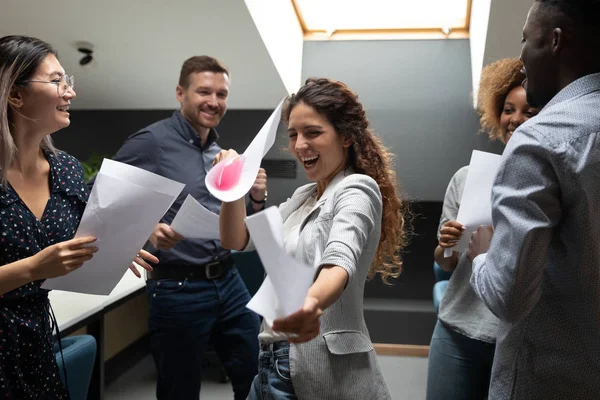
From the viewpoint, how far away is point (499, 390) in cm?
90

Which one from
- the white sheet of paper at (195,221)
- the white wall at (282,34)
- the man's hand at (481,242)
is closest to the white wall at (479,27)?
the white wall at (282,34)

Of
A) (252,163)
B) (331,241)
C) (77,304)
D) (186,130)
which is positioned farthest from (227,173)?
(77,304)

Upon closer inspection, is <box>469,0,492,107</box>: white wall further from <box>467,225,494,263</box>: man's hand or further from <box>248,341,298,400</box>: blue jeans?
<box>248,341,298,400</box>: blue jeans

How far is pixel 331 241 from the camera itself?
0.98m

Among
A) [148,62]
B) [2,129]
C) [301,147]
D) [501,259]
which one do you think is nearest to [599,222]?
[501,259]

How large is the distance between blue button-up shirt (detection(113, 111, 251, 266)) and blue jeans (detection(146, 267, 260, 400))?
0.11 meters

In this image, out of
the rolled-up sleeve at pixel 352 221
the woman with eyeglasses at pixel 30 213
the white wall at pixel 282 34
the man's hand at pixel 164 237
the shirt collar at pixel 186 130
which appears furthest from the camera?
the white wall at pixel 282 34

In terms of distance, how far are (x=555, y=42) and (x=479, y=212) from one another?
1.82ft

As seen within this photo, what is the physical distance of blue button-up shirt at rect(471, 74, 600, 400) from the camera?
2.60 feet

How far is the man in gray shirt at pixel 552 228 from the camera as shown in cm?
79

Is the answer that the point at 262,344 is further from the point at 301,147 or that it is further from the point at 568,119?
the point at 568,119

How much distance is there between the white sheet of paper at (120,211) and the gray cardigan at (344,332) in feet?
1.12

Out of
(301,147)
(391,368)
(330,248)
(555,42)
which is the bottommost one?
(391,368)

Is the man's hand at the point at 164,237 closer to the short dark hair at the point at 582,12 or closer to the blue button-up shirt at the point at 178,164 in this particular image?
the blue button-up shirt at the point at 178,164
